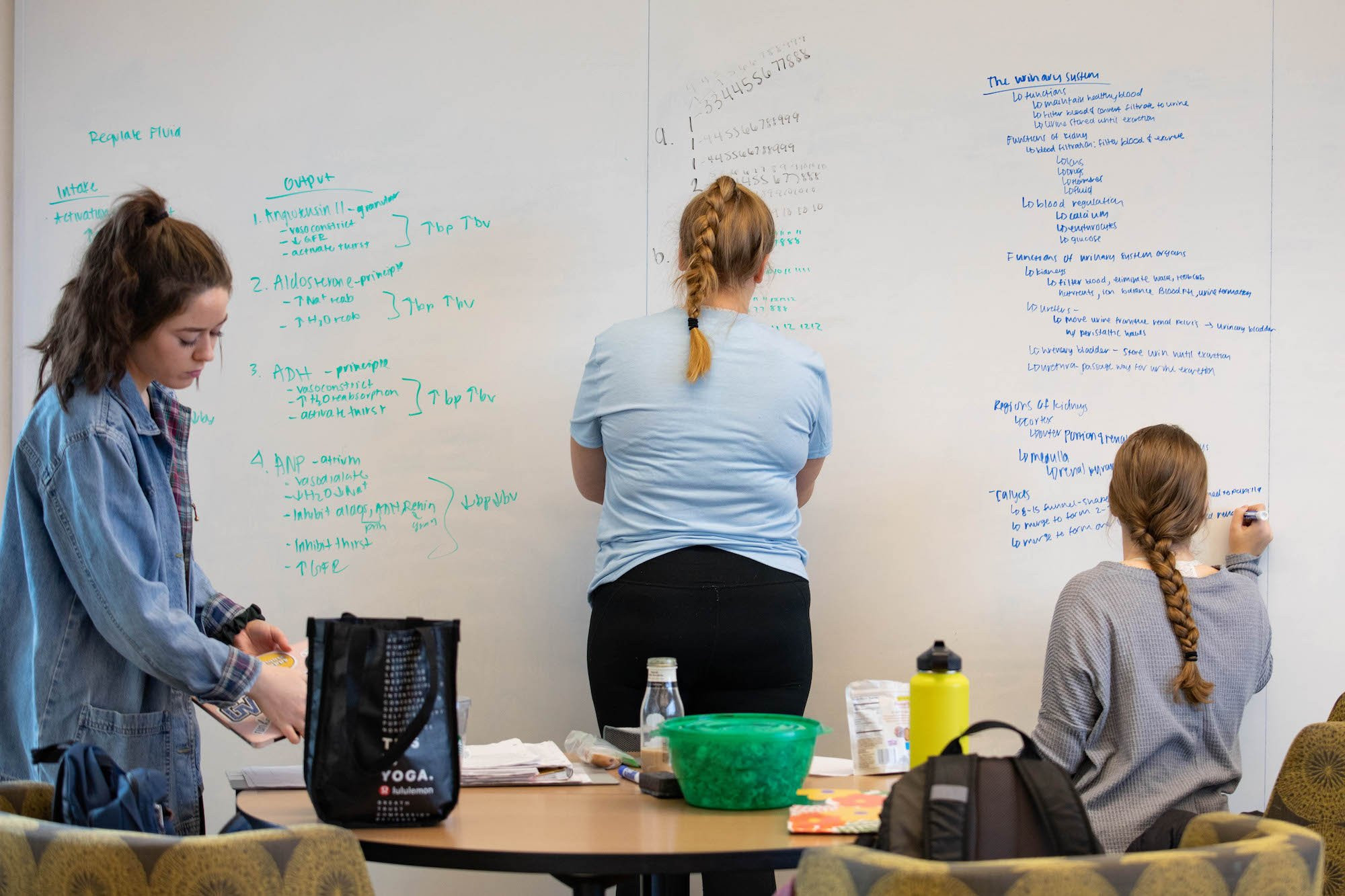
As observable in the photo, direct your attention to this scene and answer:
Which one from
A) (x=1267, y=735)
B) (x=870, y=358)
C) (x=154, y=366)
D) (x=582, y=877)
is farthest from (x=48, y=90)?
(x=1267, y=735)

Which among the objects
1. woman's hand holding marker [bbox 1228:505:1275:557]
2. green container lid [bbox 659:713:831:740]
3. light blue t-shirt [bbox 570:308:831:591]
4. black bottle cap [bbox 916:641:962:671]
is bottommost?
green container lid [bbox 659:713:831:740]

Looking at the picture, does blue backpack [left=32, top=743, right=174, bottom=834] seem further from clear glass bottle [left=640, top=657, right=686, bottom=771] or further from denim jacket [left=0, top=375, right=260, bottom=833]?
clear glass bottle [left=640, top=657, right=686, bottom=771]

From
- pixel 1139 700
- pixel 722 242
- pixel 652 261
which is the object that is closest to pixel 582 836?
pixel 1139 700

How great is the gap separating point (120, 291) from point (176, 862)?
2.97 ft

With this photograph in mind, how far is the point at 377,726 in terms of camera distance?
4.74 feet

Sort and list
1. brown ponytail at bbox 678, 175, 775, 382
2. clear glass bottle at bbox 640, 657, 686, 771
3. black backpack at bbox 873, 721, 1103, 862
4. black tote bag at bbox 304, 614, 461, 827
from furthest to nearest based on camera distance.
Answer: brown ponytail at bbox 678, 175, 775, 382 → clear glass bottle at bbox 640, 657, 686, 771 → black tote bag at bbox 304, 614, 461, 827 → black backpack at bbox 873, 721, 1103, 862

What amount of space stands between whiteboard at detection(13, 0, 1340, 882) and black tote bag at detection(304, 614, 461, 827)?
4.97 ft

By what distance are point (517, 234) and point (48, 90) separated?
1.27 meters

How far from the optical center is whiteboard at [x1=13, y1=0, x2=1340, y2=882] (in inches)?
113

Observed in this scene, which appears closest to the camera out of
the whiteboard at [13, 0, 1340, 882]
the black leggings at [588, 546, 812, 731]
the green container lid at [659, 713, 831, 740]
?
the green container lid at [659, 713, 831, 740]

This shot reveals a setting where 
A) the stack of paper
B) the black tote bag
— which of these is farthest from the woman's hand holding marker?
the black tote bag

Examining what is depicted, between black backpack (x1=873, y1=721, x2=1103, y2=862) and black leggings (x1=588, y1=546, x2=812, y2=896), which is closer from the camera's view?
black backpack (x1=873, y1=721, x2=1103, y2=862)

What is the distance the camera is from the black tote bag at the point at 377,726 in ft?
4.71

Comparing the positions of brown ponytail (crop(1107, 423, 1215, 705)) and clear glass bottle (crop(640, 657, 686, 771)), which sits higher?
brown ponytail (crop(1107, 423, 1215, 705))
